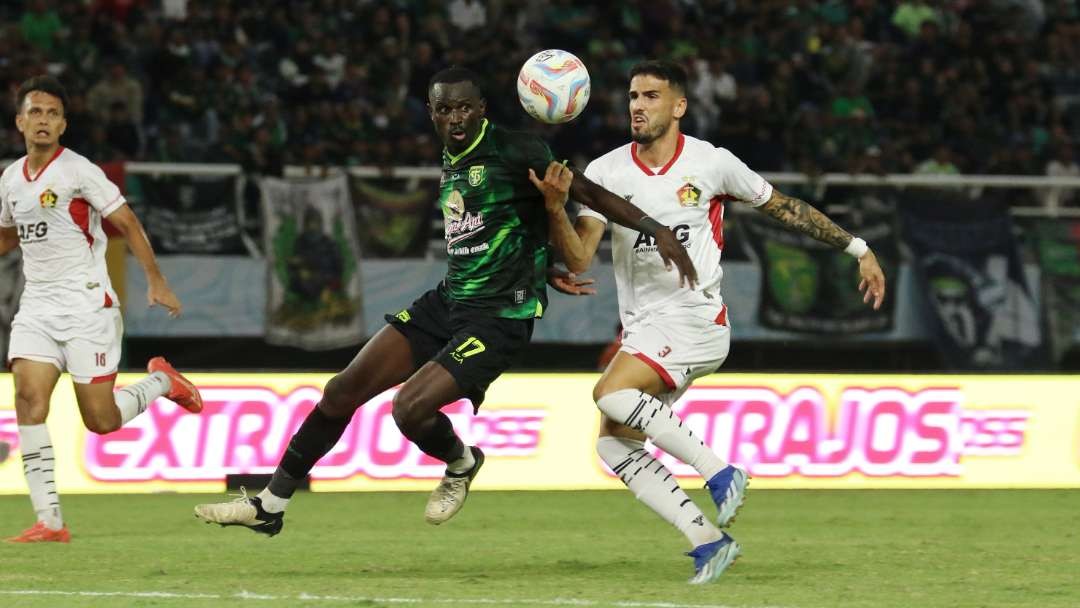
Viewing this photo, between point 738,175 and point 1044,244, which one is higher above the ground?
point 738,175

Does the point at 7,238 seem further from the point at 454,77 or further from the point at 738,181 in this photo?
the point at 738,181

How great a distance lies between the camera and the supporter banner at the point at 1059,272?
17.5 meters

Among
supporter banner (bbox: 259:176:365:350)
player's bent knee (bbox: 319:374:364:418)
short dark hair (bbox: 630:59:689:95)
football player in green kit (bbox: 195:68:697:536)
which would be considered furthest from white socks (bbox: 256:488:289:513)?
supporter banner (bbox: 259:176:365:350)

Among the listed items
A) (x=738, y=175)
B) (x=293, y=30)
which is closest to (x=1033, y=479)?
(x=738, y=175)

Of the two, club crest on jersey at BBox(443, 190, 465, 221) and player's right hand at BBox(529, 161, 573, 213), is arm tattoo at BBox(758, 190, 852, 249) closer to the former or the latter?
player's right hand at BBox(529, 161, 573, 213)

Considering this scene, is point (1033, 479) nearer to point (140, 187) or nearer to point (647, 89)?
point (647, 89)

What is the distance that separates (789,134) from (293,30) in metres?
5.36

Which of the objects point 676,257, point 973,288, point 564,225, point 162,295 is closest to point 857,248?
point 676,257

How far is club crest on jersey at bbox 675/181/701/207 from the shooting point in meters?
8.07

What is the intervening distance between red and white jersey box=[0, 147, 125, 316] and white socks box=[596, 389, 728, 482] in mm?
3026

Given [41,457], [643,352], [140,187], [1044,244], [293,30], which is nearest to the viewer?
[643,352]

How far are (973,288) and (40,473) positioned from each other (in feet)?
34.9

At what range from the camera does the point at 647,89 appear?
8055mm

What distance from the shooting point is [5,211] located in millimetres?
9359
